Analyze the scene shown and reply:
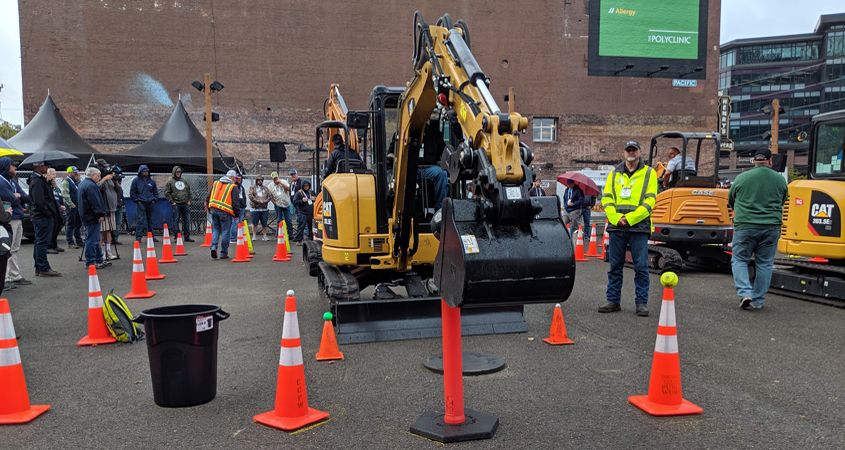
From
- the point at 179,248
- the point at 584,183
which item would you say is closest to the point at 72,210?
the point at 179,248

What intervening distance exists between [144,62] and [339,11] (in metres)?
11.1

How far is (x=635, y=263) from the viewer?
7.87 metres

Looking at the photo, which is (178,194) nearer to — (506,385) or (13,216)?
(13,216)

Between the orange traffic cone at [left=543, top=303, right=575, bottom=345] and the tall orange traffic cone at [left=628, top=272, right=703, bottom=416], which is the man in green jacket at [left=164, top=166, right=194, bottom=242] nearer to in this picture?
the orange traffic cone at [left=543, top=303, right=575, bottom=345]

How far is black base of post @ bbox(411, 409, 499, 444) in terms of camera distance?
3941 millimetres

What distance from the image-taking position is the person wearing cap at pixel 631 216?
768 centimetres

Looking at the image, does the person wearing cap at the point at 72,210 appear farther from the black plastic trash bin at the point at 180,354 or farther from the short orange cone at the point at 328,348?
the black plastic trash bin at the point at 180,354

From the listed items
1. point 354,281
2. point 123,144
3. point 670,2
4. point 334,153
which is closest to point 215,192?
point 334,153

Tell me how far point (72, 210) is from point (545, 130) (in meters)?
28.9

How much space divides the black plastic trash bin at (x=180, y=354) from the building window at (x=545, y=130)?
34.9m

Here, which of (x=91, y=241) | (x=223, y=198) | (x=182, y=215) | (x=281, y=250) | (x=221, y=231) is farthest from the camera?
(x=182, y=215)

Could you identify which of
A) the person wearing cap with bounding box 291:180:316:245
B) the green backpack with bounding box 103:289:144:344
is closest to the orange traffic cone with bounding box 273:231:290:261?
the person wearing cap with bounding box 291:180:316:245

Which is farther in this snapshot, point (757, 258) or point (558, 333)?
point (757, 258)

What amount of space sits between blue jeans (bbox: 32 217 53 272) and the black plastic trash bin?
25.2 feet
